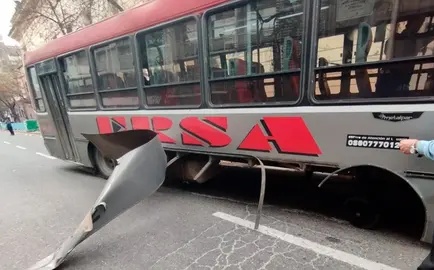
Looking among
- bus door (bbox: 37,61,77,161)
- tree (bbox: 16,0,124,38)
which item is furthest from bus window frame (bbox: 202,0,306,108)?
tree (bbox: 16,0,124,38)

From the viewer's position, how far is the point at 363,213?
3133 millimetres

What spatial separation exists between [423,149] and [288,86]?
4.71ft

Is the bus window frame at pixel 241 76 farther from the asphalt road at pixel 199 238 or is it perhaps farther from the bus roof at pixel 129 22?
the asphalt road at pixel 199 238

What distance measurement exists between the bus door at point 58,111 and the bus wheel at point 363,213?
5847mm

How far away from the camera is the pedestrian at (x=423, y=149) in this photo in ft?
6.68

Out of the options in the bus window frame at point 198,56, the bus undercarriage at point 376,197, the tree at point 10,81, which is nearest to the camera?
the bus undercarriage at point 376,197

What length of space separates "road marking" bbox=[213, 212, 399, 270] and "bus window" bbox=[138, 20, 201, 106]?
5.83 feet

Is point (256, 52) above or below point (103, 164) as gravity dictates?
above

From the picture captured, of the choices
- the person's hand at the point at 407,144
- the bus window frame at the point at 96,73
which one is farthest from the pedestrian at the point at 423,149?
the bus window frame at the point at 96,73

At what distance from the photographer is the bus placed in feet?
8.22

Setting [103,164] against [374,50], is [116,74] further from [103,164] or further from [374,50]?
[374,50]

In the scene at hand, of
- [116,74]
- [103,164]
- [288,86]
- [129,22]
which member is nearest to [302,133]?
→ [288,86]

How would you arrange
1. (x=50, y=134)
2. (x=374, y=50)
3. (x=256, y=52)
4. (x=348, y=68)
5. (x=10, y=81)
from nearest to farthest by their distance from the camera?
(x=374, y=50), (x=348, y=68), (x=256, y=52), (x=50, y=134), (x=10, y=81)

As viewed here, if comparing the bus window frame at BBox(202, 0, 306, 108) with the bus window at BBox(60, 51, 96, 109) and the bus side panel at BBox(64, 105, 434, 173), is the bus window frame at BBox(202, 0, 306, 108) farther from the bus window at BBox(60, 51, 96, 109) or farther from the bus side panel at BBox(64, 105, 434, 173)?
the bus window at BBox(60, 51, 96, 109)
